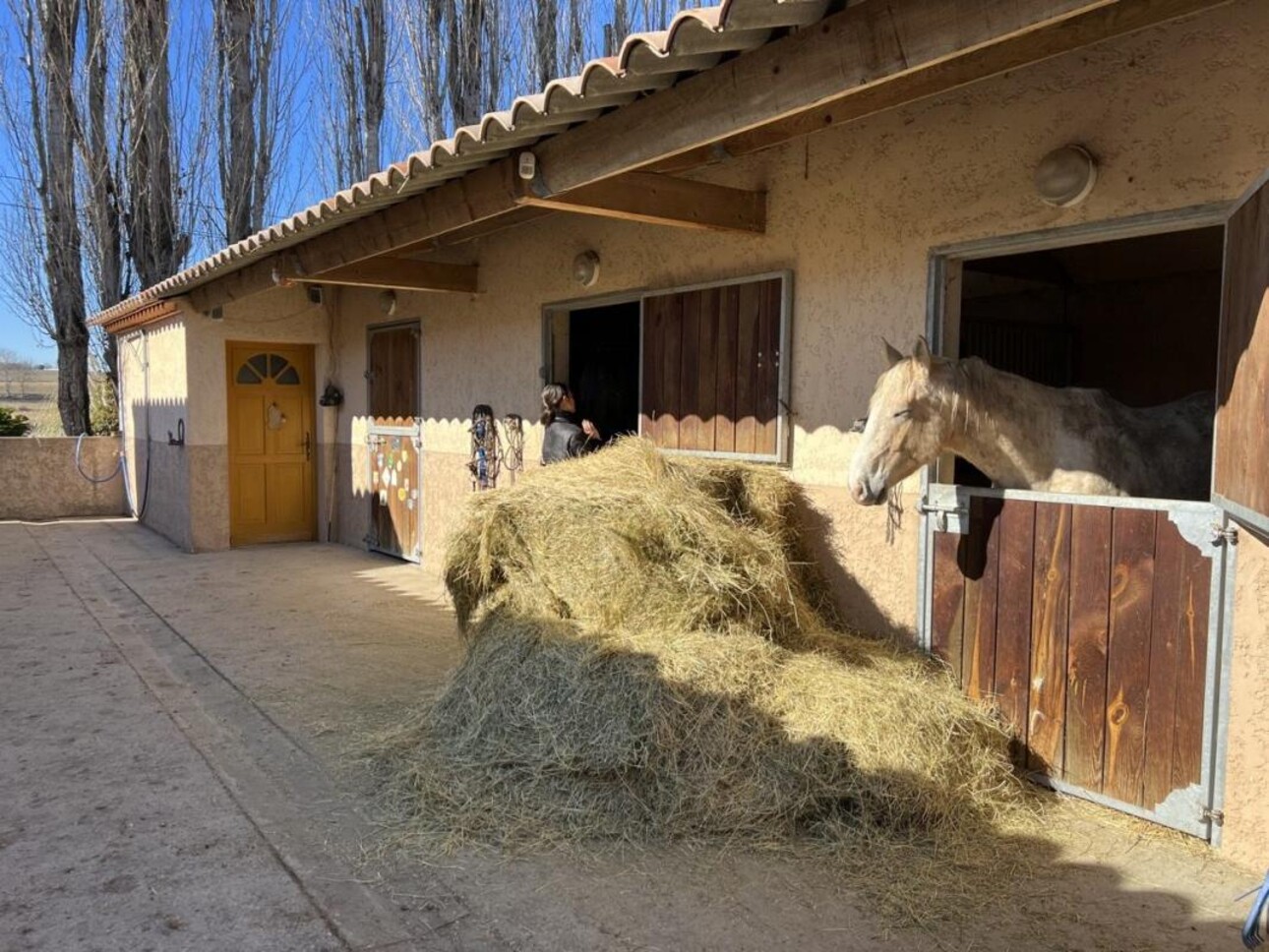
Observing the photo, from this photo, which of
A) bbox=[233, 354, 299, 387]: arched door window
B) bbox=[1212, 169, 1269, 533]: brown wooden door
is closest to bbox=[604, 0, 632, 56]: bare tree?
bbox=[233, 354, 299, 387]: arched door window

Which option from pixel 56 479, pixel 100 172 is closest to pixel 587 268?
pixel 56 479

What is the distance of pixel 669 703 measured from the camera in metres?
3.31

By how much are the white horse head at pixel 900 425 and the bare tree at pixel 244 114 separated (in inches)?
609

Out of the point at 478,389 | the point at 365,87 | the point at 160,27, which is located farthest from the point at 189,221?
the point at 478,389

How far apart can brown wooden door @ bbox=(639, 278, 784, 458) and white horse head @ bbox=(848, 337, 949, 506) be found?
116cm

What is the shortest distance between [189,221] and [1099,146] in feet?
52.4

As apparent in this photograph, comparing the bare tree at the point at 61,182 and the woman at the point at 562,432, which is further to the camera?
the bare tree at the point at 61,182

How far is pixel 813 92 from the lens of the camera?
108 inches

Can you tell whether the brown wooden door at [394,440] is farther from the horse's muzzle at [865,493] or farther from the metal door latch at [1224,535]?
the metal door latch at [1224,535]

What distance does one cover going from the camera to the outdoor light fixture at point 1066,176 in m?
3.23


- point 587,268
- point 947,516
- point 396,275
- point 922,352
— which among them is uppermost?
point 396,275

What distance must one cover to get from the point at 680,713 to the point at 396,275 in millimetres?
4816

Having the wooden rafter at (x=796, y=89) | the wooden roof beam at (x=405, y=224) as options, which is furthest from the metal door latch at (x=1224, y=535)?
the wooden roof beam at (x=405, y=224)

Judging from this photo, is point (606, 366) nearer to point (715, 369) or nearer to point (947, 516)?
point (715, 369)
